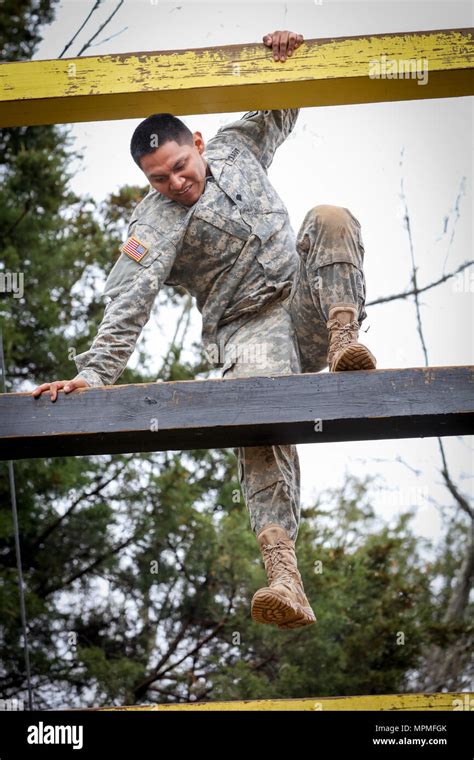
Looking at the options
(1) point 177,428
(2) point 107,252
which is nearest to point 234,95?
(1) point 177,428

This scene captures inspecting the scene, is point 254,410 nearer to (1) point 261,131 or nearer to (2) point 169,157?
(2) point 169,157

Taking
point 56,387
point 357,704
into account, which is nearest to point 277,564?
point 56,387

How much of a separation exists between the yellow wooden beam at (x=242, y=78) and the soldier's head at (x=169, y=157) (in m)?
0.16

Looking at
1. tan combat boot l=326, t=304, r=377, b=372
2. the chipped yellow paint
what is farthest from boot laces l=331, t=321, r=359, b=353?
the chipped yellow paint

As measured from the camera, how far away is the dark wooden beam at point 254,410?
3.09 metres

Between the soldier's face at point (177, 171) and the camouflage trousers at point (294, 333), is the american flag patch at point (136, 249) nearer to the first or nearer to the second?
the soldier's face at point (177, 171)

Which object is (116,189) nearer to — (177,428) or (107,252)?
(107,252)

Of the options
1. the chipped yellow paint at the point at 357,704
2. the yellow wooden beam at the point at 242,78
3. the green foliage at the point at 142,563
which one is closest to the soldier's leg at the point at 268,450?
the yellow wooden beam at the point at 242,78

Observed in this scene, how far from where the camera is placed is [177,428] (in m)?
3.12

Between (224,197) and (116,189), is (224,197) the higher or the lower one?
the lower one

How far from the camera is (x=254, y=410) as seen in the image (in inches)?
123

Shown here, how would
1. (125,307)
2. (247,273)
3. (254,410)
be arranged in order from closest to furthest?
(254,410) → (125,307) → (247,273)

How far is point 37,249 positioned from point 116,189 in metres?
0.96

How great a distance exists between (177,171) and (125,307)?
0.48m
